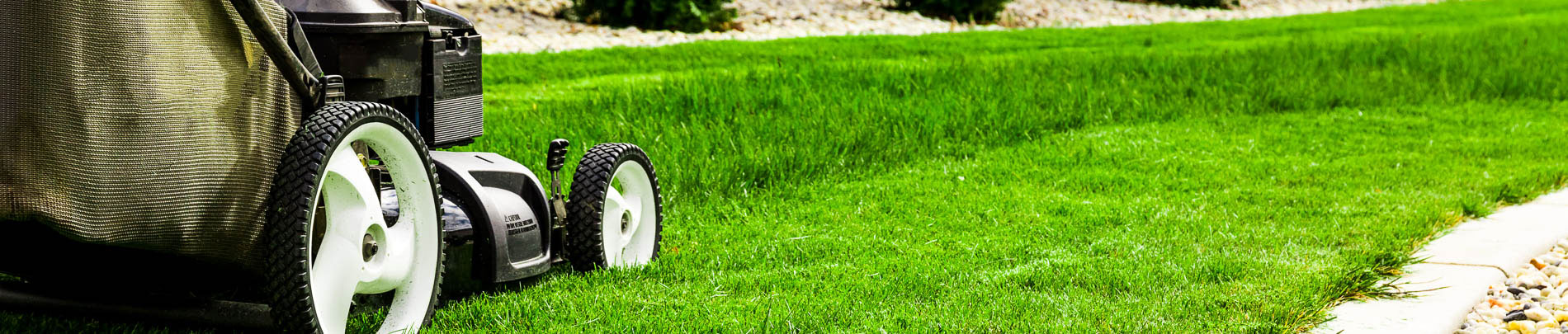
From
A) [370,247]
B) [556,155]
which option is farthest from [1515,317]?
[370,247]

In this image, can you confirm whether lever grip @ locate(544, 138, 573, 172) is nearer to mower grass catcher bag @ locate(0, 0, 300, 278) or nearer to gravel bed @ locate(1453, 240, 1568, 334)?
mower grass catcher bag @ locate(0, 0, 300, 278)

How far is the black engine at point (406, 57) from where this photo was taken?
262 cm

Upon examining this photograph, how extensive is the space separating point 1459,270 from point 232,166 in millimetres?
2922

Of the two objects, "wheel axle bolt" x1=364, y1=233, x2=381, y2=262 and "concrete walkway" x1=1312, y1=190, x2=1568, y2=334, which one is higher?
"wheel axle bolt" x1=364, y1=233, x2=381, y2=262

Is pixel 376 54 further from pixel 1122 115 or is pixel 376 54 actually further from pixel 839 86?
pixel 1122 115

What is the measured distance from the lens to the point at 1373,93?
7.24 m

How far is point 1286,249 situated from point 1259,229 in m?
0.27

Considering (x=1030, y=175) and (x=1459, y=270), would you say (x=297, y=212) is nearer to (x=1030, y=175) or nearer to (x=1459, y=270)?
(x=1459, y=270)

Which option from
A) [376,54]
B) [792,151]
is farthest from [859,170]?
[376,54]

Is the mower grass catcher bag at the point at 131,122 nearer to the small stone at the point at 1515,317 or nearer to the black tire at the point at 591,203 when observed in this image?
the black tire at the point at 591,203

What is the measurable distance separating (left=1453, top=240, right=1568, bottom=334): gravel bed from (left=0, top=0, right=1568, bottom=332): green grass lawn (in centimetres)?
26

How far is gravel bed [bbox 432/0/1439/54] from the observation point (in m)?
10.1

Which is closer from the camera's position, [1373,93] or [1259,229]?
[1259,229]

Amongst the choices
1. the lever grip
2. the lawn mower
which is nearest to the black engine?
the lawn mower
